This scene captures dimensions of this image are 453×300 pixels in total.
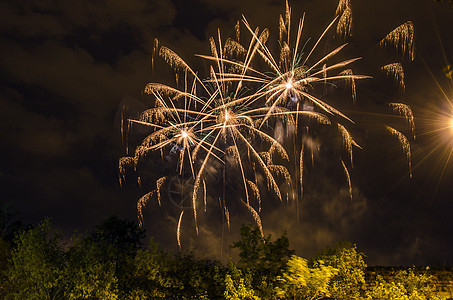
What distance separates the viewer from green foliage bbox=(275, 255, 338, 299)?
17016mm

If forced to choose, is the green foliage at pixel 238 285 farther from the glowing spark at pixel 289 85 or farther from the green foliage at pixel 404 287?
the glowing spark at pixel 289 85

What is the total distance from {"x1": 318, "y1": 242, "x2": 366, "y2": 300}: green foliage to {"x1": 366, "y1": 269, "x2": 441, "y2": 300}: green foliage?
0.60m

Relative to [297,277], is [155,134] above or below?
above

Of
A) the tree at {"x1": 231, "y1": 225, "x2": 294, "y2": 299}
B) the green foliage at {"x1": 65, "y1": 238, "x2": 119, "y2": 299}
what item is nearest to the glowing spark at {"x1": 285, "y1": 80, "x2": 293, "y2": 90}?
the tree at {"x1": 231, "y1": 225, "x2": 294, "y2": 299}

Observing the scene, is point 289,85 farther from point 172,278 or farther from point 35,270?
point 35,270

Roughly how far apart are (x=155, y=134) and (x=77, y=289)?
24.2 ft

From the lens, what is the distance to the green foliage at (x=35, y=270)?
20.5m

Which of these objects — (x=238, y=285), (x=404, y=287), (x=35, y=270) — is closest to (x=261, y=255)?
(x=238, y=285)

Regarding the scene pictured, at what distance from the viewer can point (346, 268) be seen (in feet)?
60.6

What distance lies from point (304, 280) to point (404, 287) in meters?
4.31

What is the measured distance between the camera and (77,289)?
67.2 feet

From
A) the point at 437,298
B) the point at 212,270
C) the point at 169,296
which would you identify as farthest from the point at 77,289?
the point at 437,298

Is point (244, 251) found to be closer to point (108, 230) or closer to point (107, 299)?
point (107, 299)

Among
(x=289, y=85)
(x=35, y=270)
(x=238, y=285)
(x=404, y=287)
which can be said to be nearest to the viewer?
(x=289, y=85)
